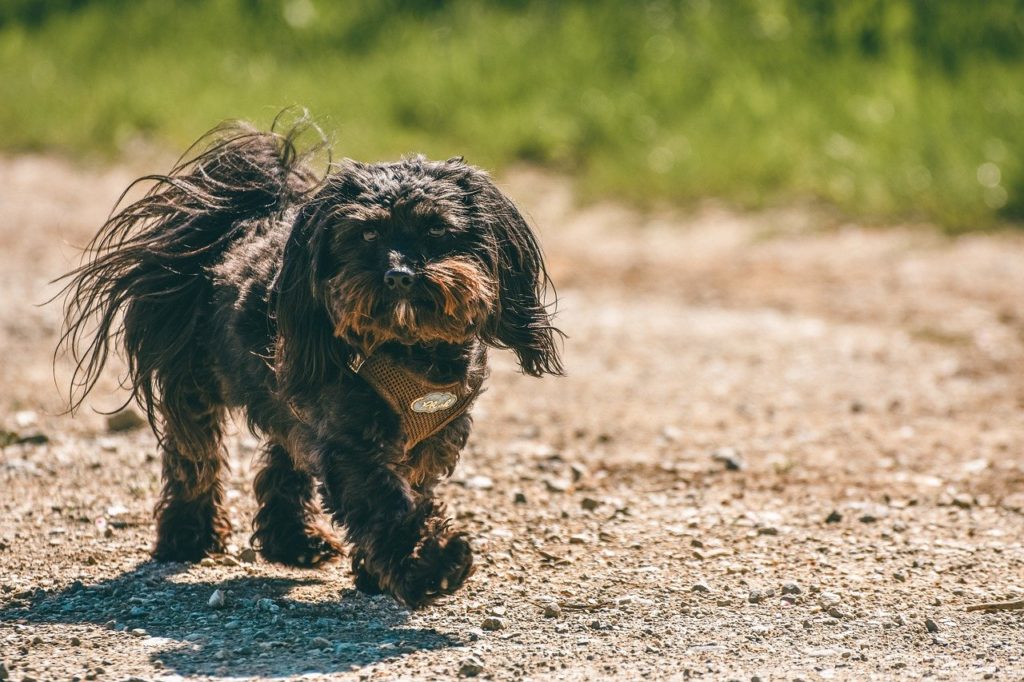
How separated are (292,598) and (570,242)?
7464 millimetres

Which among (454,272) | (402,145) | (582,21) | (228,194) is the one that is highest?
(582,21)

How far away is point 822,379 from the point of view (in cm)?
895

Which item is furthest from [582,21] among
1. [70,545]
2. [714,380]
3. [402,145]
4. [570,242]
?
[70,545]

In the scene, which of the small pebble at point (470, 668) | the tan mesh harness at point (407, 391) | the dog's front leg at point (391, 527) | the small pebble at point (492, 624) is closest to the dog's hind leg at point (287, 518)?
the dog's front leg at point (391, 527)

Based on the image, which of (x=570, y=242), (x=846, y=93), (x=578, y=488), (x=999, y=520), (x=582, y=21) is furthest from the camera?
(x=582, y=21)

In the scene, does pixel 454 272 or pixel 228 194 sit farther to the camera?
pixel 228 194

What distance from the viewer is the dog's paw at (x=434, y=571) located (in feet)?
15.2

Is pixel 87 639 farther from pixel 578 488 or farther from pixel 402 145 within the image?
pixel 402 145

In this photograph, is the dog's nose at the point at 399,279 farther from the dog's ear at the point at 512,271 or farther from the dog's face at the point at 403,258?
the dog's ear at the point at 512,271

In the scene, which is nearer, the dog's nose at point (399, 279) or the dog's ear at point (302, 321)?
the dog's nose at point (399, 279)

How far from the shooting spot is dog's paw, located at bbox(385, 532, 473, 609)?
182 inches

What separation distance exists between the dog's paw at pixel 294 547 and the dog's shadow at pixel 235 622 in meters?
0.15

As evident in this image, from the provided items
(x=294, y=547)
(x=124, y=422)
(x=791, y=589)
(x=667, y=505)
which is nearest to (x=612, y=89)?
(x=124, y=422)

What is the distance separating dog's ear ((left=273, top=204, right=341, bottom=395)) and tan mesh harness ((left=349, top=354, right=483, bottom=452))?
117mm
